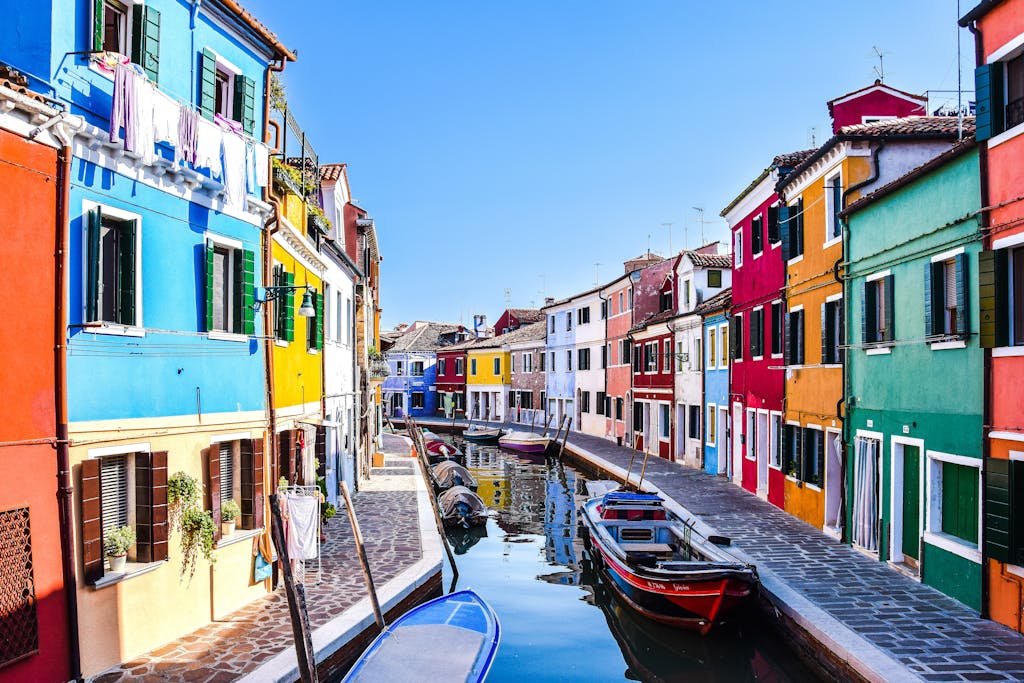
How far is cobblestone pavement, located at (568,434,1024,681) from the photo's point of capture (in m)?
9.78

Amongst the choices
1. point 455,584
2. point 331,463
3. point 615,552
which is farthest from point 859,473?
point 331,463

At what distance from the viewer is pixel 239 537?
12.1 meters

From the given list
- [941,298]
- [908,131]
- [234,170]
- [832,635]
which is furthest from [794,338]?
[234,170]

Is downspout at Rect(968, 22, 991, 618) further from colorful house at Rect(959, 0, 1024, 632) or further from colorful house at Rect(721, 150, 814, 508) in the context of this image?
colorful house at Rect(721, 150, 814, 508)

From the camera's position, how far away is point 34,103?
26.9 ft

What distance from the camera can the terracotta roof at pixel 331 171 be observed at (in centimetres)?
2258

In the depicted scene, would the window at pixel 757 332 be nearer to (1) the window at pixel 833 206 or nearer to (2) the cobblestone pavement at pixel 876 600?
(2) the cobblestone pavement at pixel 876 600

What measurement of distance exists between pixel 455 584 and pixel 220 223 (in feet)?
30.0

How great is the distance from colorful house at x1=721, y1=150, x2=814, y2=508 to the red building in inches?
665

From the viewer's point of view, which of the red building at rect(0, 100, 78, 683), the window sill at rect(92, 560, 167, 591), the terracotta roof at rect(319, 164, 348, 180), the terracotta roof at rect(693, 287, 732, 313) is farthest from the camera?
the terracotta roof at rect(693, 287, 732, 313)

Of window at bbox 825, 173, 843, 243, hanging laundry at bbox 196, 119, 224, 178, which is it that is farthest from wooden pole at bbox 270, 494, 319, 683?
window at bbox 825, 173, 843, 243

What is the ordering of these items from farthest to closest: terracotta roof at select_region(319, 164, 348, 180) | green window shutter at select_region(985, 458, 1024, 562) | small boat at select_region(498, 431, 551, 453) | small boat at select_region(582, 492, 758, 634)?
small boat at select_region(498, 431, 551, 453), terracotta roof at select_region(319, 164, 348, 180), small boat at select_region(582, 492, 758, 634), green window shutter at select_region(985, 458, 1024, 562)

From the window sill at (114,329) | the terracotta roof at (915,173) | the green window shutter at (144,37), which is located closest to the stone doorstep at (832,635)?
the terracotta roof at (915,173)

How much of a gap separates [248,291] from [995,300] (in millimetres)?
10624
